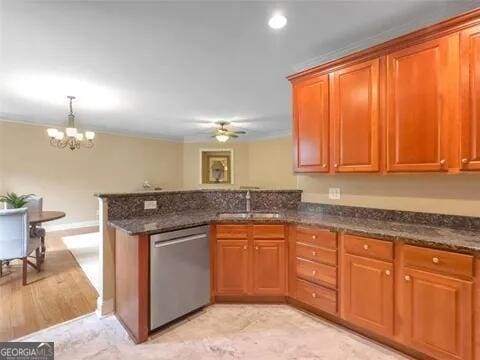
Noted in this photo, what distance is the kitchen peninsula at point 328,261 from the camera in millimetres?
1734

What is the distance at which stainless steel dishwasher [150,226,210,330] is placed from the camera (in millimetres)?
2219

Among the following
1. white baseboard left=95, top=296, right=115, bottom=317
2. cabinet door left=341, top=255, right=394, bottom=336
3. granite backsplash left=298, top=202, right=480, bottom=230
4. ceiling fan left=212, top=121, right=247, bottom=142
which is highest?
ceiling fan left=212, top=121, right=247, bottom=142

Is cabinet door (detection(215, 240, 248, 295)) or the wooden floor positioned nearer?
the wooden floor

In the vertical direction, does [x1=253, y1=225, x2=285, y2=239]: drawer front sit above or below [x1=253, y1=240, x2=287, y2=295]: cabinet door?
above

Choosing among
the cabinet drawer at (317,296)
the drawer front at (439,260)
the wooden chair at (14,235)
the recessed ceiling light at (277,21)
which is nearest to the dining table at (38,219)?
the wooden chair at (14,235)

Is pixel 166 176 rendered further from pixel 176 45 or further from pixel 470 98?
pixel 470 98

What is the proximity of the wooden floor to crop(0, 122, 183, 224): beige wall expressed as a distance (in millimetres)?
2517

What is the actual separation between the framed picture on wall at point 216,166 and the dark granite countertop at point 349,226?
596 cm

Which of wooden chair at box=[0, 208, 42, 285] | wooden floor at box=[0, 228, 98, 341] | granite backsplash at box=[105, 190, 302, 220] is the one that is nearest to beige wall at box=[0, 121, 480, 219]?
granite backsplash at box=[105, 190, 302, 220]

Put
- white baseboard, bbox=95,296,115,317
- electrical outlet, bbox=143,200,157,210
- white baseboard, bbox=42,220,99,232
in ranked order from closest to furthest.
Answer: white baseboard, bbox=95,296,115,317, electrical outlet, bbox=143,200,157,210, white baseboard, bbox=42,220,99,232

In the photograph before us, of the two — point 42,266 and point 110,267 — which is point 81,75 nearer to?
point 110,267

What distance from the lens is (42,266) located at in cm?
400

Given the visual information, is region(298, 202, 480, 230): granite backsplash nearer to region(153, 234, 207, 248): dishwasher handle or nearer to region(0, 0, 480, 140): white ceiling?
region(153, 234, 207, 248): dishwasher handle

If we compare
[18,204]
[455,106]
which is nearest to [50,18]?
[18,204]
